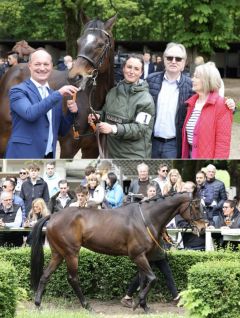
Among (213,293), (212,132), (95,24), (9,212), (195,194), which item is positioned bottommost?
(213,293)

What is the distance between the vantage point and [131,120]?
8.66 metres

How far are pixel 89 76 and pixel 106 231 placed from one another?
11.2 ft

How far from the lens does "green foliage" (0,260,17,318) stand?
811 cm

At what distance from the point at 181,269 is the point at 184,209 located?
1.23 m

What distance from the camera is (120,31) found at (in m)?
47.2

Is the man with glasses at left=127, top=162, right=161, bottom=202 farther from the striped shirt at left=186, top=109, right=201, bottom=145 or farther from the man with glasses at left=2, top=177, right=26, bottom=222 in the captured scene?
the striped shirt at left=186, top=109, right=201, bottom=145

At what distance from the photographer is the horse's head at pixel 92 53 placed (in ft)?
29.2

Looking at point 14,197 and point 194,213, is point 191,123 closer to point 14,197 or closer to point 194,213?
point 194,213

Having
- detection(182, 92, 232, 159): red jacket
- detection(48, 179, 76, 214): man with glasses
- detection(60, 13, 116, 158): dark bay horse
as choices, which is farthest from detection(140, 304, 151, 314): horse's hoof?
detection(182, 92, 232, 159): red jacket

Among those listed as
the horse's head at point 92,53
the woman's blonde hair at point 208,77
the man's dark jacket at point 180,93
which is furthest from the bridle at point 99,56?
the woman's blonde hair at point 208,77

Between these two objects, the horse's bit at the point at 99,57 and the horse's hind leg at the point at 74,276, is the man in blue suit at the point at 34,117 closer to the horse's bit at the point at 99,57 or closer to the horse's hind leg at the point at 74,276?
the horse's bit at the point at 99,57

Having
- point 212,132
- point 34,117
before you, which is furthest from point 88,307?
point 34,117

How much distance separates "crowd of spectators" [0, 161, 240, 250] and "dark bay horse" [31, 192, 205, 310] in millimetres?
330

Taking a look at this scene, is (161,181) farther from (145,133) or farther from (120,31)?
(120,31)
